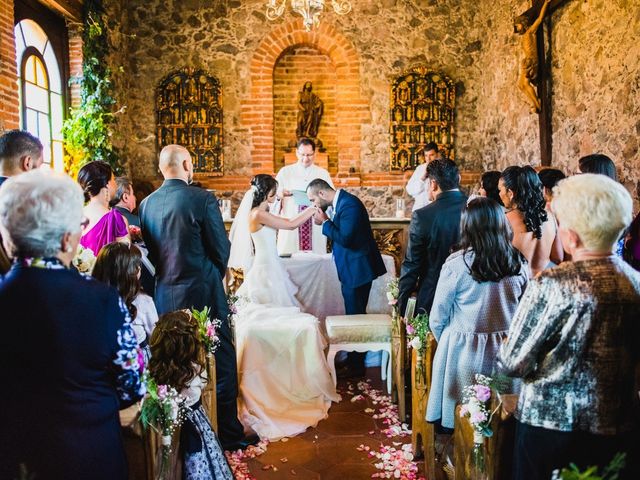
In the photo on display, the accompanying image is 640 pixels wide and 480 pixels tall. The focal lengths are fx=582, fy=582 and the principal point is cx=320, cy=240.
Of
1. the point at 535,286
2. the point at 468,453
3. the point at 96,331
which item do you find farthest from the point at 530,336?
the point at 96,331

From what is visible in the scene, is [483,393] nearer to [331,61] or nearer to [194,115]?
[194,115]

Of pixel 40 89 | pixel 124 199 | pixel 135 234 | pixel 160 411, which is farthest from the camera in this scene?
pixel 40 89

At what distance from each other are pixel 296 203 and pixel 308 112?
3319 mm

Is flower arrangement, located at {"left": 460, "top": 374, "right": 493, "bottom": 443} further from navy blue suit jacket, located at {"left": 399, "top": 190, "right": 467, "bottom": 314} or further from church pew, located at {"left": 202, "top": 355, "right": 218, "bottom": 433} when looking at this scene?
church pew, located at {"left": 202, "top": 355, "right": 218, "bottom": 433}

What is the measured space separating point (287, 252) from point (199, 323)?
3.15 metres

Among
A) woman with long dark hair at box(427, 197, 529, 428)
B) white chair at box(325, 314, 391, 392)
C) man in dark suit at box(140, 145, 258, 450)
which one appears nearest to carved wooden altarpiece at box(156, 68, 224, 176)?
white chair at box(325, 314, 391, 392)

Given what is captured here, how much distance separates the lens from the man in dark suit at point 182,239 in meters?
3.38

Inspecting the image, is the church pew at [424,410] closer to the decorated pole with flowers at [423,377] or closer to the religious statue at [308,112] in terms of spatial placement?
the decorated pole with flowers at [423,377]

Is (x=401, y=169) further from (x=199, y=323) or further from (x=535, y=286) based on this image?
(x=535, y=286)

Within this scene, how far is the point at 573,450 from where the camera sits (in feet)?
5.55

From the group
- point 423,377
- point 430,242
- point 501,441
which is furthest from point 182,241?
point 501,441

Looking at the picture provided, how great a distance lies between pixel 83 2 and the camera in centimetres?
736

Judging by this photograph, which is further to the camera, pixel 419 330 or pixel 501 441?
pixel 419 330

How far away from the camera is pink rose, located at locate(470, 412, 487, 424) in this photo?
2.11 metres
